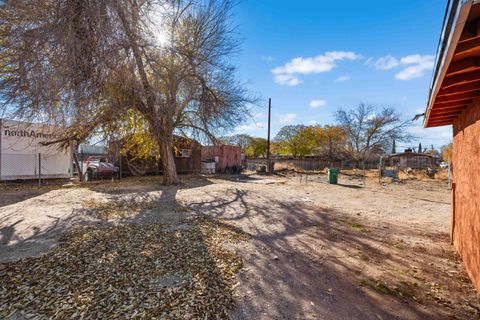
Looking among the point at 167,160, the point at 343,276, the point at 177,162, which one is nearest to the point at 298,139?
the point at 177,162

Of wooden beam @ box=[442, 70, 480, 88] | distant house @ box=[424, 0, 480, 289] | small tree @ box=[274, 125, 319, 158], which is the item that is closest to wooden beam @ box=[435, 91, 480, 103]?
distant house @ box=[424, 0, 480, 289]

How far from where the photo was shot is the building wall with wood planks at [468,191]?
3.08m

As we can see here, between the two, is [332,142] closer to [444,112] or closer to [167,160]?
[167,160]

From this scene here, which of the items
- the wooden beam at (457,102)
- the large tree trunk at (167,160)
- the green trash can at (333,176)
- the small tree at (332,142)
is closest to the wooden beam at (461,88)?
the wooden beam at (457,102)

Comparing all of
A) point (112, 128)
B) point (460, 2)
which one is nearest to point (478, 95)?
point (460, 2)

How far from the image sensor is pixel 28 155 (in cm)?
1066

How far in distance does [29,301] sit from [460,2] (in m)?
4.18

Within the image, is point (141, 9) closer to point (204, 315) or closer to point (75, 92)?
point (75, 92)

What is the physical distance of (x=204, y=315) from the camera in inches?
92.9

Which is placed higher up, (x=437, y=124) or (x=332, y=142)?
(x=332, y=142)

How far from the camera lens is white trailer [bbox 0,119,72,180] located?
9.94 metres

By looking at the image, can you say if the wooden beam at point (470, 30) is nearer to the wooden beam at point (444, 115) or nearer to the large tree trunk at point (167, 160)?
the wooden beam at point (444, 115)

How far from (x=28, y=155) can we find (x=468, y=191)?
1430cm

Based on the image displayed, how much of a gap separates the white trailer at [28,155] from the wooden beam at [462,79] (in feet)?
38.3
